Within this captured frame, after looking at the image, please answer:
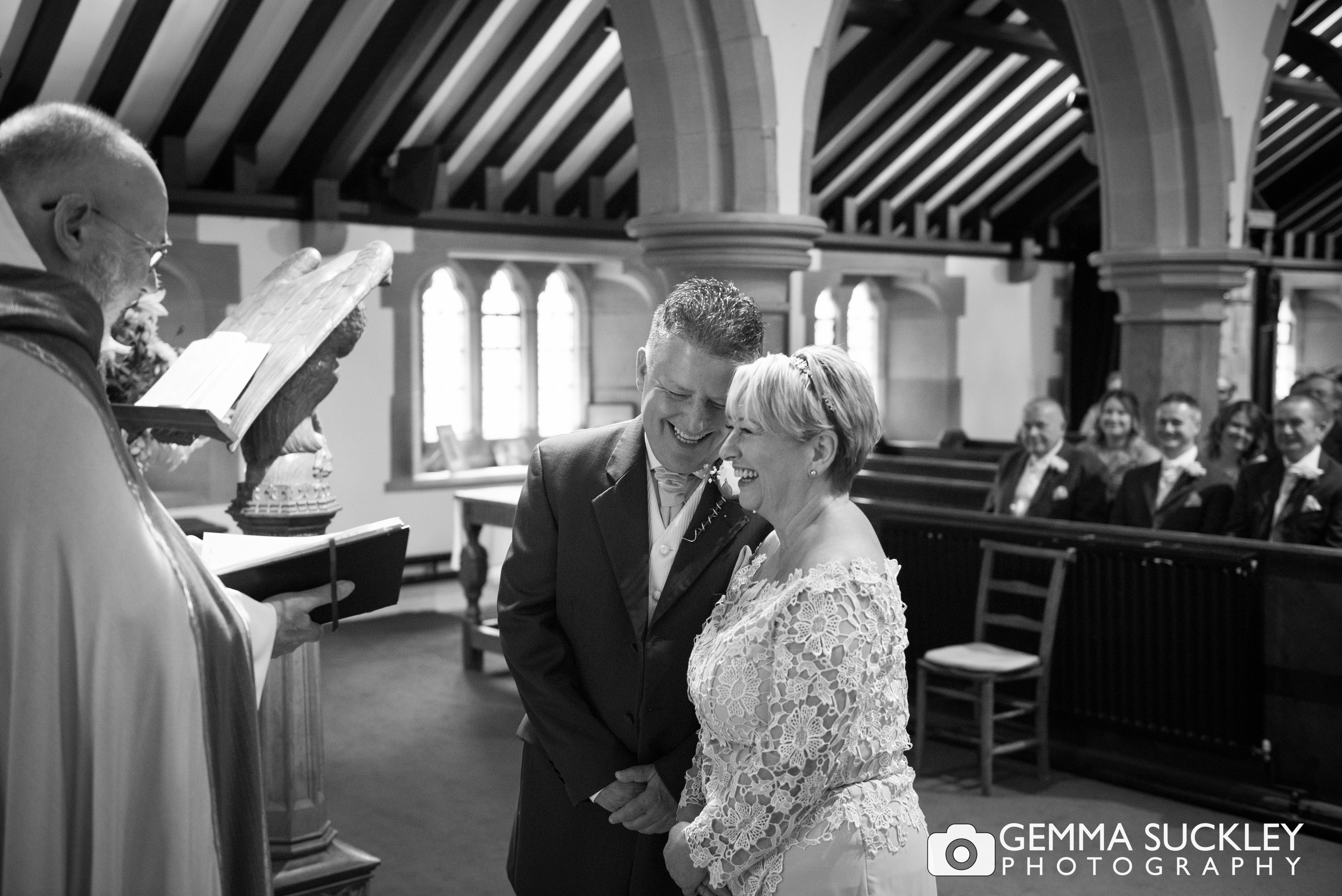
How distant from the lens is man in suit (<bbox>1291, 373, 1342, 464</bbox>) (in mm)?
5625

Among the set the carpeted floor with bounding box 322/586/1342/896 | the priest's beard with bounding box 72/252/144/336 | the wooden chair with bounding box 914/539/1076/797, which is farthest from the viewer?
the wooden chair with bounding box 914/539/1076/797

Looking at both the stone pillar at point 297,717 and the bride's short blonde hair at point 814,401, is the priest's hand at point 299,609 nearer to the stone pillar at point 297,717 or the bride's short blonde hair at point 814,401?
the bride's short blonde hair at point 814,401

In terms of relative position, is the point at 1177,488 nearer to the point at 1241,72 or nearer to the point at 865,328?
the point at 1241,72

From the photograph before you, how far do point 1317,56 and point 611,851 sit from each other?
10917 millimetres

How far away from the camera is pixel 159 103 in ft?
24.1

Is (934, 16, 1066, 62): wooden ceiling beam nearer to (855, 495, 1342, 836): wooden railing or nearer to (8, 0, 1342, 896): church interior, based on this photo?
(8, 0, 1342, 896): church interior

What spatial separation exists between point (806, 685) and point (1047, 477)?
12.7ft

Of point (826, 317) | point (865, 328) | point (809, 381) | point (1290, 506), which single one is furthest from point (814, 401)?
point (865, 328)

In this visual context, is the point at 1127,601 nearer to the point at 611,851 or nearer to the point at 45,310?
the point at 611,851

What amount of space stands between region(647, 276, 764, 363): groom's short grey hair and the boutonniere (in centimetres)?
18

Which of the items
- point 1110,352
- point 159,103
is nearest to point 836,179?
point 1110,352

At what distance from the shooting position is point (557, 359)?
10.3 metres

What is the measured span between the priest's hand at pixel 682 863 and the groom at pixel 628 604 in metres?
0.07

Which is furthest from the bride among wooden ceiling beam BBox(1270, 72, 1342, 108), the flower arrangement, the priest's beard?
wooden ceiling beam BBox(1270, 72, 1342, 108)
